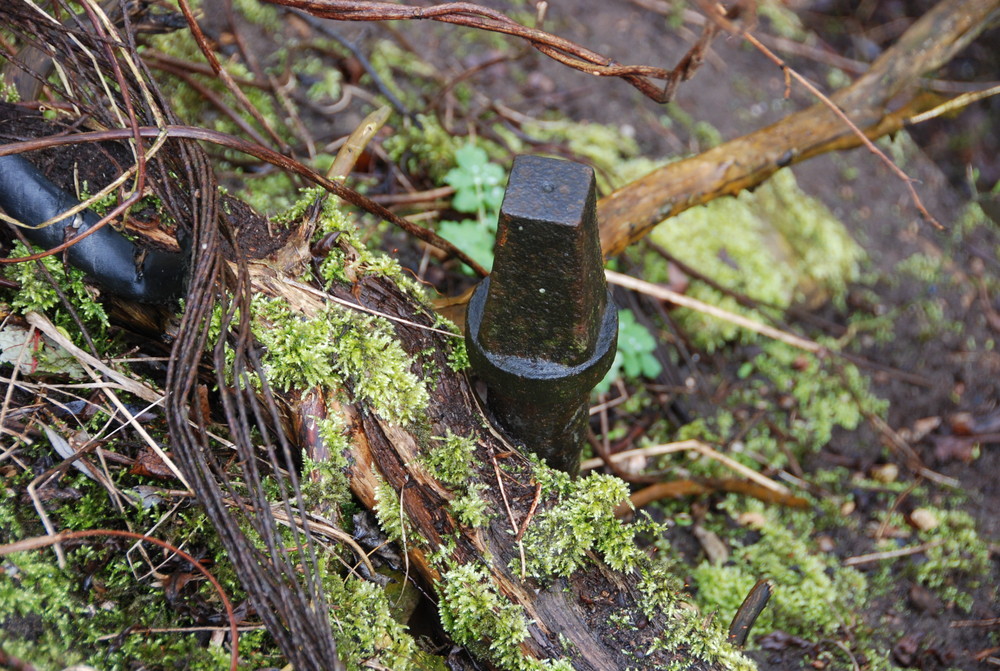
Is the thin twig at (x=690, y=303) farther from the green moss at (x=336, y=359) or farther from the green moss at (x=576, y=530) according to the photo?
the green moss at (x=336, y=359)

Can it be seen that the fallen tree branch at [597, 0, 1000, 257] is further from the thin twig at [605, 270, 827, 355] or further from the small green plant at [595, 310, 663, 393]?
the small green plant at [595, 310, 663, 393]

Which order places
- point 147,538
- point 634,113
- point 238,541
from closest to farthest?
point 238,541 → point 147,538 → point 634,113

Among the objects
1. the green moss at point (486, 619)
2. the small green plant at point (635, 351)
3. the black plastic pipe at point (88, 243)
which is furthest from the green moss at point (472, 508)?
the small green plant at point (635, 351)

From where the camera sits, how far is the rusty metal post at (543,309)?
63.1 inches

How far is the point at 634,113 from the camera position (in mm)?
4664

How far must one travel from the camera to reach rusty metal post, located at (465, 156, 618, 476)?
5.26 feet

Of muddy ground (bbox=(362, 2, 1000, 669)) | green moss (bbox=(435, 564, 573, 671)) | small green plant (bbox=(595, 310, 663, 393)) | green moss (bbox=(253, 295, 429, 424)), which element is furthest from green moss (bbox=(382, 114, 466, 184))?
green moss (bbox=(435, 564, 573, 671))

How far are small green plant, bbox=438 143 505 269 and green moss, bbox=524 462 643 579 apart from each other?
149 cm

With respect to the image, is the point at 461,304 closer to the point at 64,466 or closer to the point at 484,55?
the point at 64,466

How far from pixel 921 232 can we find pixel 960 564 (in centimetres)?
266

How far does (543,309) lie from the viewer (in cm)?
174

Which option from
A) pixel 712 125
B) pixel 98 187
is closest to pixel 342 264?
pixel 98 187

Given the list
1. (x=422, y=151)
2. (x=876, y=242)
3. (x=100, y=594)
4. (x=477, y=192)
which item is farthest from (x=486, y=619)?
(x=876, y=242)

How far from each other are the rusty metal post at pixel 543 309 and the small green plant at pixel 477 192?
1300mm
